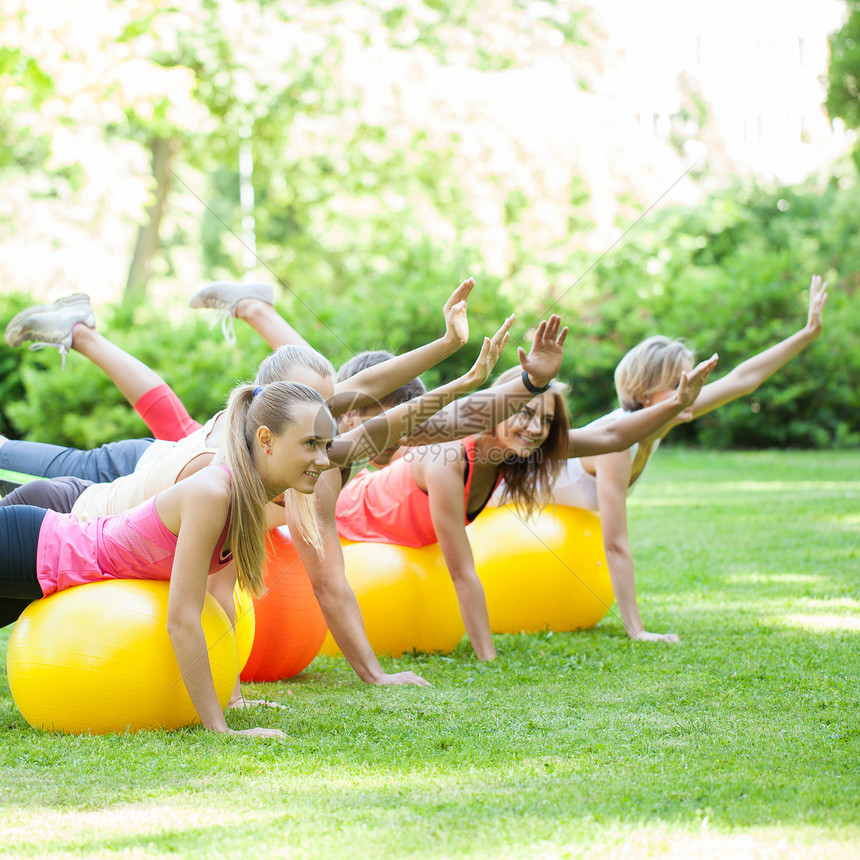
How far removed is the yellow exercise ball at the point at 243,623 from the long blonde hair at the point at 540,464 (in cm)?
147

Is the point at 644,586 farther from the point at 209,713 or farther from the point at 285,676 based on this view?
the point at 209,713

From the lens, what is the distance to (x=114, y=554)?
147 inches

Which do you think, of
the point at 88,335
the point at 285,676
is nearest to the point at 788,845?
the point at 285,676

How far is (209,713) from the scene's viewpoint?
11.7 ft

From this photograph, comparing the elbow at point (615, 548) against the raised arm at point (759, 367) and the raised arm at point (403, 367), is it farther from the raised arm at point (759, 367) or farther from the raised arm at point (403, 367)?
the raised arm at point (403, 367)

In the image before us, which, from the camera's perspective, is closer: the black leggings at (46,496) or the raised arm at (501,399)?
the raised arm at (501,399)

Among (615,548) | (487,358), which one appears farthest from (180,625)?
(615,548)

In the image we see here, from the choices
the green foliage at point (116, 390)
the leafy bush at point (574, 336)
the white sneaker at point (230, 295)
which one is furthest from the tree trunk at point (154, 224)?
the white sneaker at point (230, 295)

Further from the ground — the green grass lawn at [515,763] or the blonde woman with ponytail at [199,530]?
the blonde woman with ponytail at [199,530]

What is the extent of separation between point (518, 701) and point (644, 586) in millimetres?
2827

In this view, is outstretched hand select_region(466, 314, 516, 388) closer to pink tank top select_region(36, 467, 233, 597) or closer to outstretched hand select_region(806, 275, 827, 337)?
pink tank top select_region(36, 467, 233, 597)

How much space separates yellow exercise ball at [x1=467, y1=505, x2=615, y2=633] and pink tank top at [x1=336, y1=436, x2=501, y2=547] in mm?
393

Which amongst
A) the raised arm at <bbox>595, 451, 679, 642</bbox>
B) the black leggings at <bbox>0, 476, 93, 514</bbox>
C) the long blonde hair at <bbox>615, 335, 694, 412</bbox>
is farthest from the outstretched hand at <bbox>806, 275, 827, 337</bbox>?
the black leggings at <bbox>0, 476, 93, 514</bbox>

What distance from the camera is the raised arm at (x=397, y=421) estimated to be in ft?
12.8
